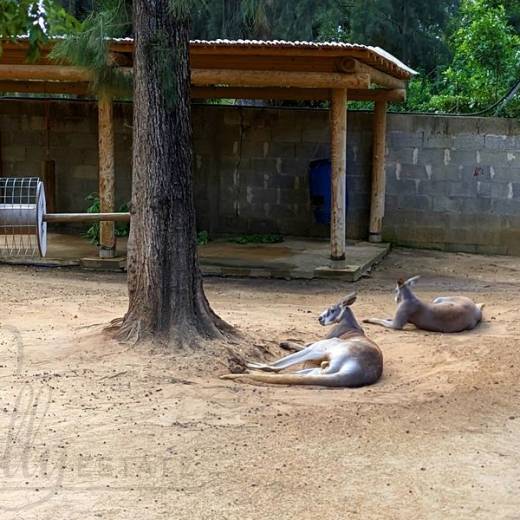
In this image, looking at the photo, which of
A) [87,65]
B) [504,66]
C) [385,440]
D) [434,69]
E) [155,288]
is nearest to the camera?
[385,440]

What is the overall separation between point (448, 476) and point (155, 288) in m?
3.33

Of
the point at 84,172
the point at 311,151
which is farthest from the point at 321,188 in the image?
the point at 84,172

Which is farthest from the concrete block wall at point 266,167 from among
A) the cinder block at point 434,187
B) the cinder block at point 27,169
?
the cinder block at point 27,169

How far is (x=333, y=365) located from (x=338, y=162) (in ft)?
17.8

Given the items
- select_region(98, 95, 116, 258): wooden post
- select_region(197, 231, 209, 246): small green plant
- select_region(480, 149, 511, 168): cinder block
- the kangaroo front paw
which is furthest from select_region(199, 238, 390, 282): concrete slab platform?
the kangaroo front paw

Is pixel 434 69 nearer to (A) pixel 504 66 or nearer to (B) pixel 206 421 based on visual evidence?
(A) pixel 504 66

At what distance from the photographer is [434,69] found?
21.4 m

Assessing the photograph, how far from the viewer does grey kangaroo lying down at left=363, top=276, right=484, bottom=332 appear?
8773 mm

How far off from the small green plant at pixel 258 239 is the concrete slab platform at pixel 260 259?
0.16m

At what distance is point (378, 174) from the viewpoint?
14469 mm

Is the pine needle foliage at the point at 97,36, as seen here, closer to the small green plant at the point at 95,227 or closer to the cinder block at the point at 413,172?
the small green plant at the point at 95,227

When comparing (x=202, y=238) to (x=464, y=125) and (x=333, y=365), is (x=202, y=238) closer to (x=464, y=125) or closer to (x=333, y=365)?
(x=464, y=125)

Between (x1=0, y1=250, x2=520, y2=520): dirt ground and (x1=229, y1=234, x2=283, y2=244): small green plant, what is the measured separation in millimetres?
5522

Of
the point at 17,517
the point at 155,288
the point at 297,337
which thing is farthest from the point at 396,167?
the point at 17,517
